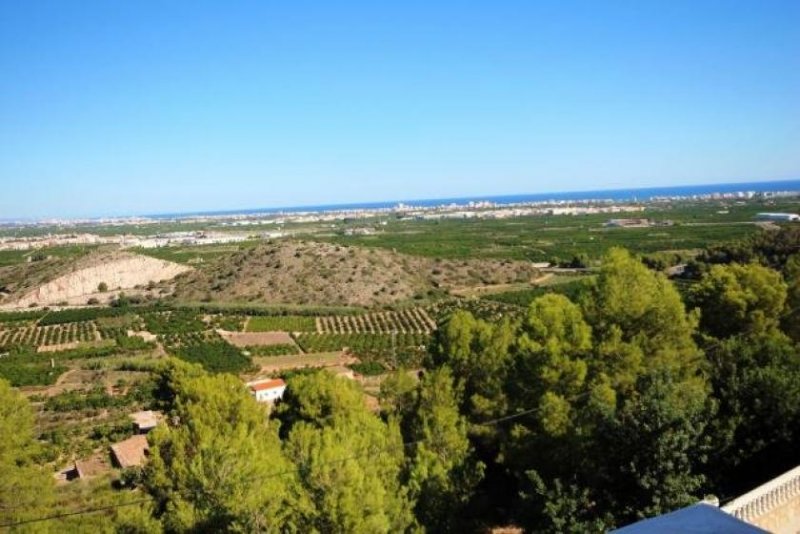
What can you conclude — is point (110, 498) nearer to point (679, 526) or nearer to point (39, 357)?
point (679, 526)

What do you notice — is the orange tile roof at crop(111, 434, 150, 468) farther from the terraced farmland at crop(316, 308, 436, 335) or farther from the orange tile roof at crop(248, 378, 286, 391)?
the terraced farmland at crop(316, 308, 436, 335)

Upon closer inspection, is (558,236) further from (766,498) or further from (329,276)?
(766,498)

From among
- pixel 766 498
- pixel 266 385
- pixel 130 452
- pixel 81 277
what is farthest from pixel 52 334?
pixel 766 498

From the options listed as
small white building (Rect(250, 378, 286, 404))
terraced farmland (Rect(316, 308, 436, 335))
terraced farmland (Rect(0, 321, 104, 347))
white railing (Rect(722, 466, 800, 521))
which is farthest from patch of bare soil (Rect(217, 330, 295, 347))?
white railing (Rect(722, 466, 800, 521))

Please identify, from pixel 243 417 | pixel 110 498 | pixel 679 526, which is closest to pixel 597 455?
pixel 679 526

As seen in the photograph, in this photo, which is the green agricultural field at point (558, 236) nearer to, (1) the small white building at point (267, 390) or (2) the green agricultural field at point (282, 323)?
(2) the green agricultural field at point (282, 323)

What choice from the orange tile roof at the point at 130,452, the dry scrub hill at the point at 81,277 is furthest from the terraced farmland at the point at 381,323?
the dry scrub hill at the point at 81,277
